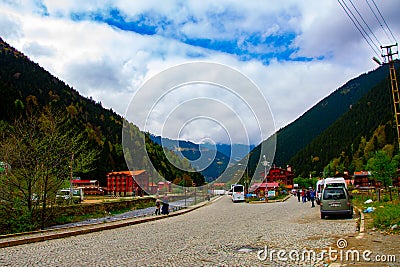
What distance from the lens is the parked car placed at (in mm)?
17433

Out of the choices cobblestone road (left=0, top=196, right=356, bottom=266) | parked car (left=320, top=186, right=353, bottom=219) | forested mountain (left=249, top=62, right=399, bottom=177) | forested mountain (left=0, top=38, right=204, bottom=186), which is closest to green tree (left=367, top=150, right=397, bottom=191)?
parked car (left=320, top=186, right=353, bottom=219)

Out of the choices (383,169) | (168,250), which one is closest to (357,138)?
(383,169)

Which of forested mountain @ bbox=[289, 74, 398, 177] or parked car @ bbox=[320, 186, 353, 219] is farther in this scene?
forested mountain @ bbox=[289, 74, 398, 177]

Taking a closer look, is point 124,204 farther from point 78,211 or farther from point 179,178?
point 179,178

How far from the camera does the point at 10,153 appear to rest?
19.1m

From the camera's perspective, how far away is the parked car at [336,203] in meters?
17.4

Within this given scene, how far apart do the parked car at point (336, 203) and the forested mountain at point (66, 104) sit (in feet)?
205

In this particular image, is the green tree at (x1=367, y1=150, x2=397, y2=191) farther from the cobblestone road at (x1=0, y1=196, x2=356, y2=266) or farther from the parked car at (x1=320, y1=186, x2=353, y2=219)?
the cobblestone road at (x1=0, y1=196, x2=356, y2=266)

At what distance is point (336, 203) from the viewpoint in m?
17.5

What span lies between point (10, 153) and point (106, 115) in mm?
120589

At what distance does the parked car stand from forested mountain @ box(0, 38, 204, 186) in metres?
62.4

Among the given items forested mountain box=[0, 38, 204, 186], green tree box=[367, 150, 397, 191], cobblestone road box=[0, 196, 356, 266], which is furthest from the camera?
forested mountain box=[0, 38, 204, 186]

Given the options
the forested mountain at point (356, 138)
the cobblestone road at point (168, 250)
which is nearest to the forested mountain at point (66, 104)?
the forested mountain at point (356, 138)

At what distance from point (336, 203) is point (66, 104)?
111m
